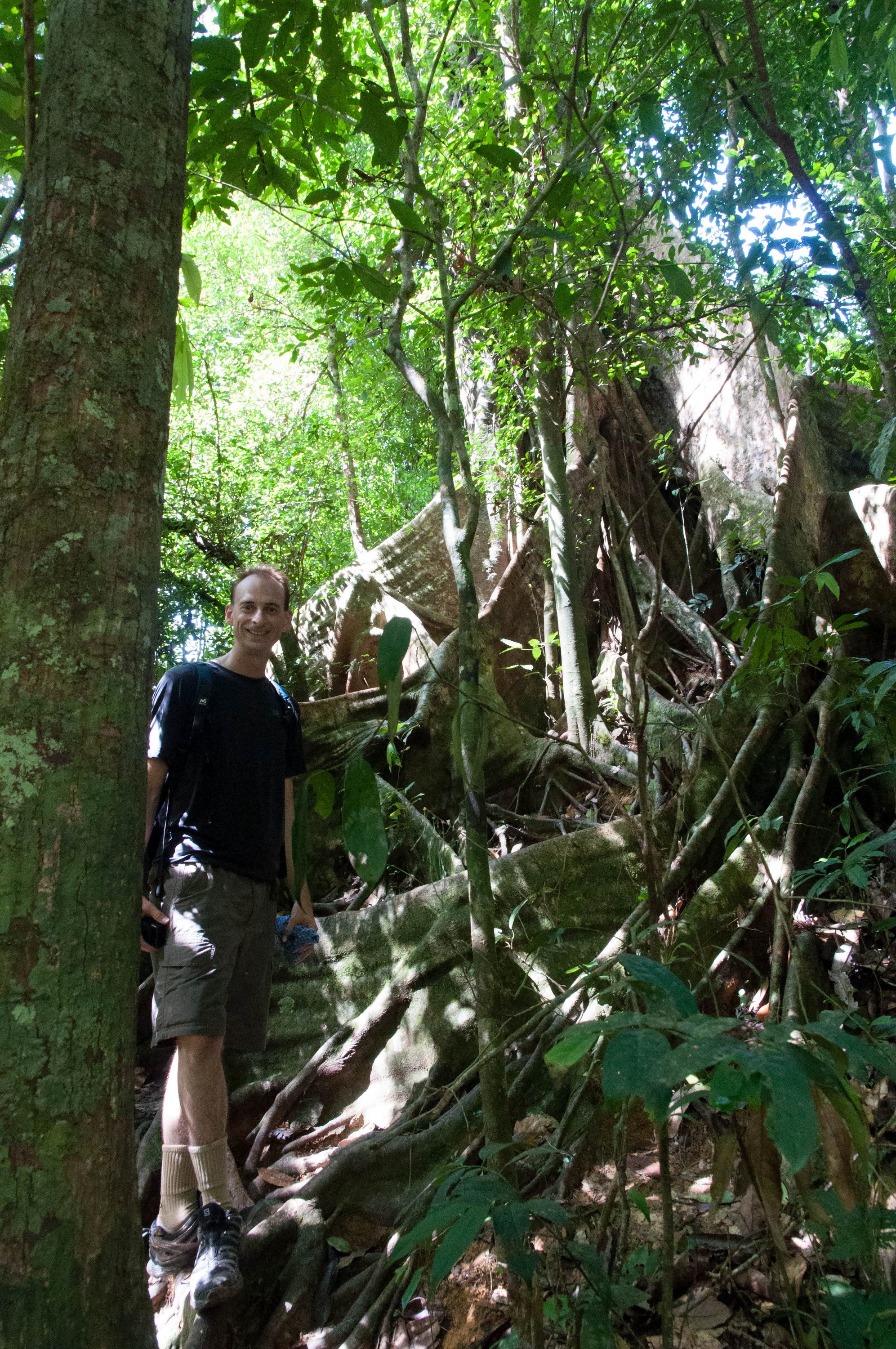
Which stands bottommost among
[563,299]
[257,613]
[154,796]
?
[154,796]

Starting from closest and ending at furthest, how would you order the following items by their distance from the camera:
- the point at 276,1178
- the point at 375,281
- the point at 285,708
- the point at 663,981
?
the point at 663,981 < the point at 375,281 < the point at 285,708 < the point at 276,1178

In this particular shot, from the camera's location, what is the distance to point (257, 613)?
269 centimetres

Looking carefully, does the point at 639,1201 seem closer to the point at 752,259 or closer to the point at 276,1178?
the point at 276,1178

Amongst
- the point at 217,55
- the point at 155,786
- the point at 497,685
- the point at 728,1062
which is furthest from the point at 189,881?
the point at 497,685

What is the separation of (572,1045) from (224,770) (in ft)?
5.84

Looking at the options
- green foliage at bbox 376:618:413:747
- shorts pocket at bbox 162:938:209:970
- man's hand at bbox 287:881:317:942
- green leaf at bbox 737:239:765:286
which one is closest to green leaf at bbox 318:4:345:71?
green leaf at bbox 737:239:765:286

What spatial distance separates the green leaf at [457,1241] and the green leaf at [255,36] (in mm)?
2498

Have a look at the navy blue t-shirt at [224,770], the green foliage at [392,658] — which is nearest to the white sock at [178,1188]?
the navy blue t-shirt at [224,770]

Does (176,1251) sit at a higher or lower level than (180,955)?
lower

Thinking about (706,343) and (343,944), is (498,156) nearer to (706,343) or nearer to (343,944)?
(706,343)

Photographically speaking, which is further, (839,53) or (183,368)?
(183,368)

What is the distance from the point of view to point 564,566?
5438 mm

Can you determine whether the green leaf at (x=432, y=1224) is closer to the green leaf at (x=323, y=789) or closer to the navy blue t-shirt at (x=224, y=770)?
the green leaf at (x=323, y=789)

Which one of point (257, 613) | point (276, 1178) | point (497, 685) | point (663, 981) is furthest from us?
point (497, 685)
